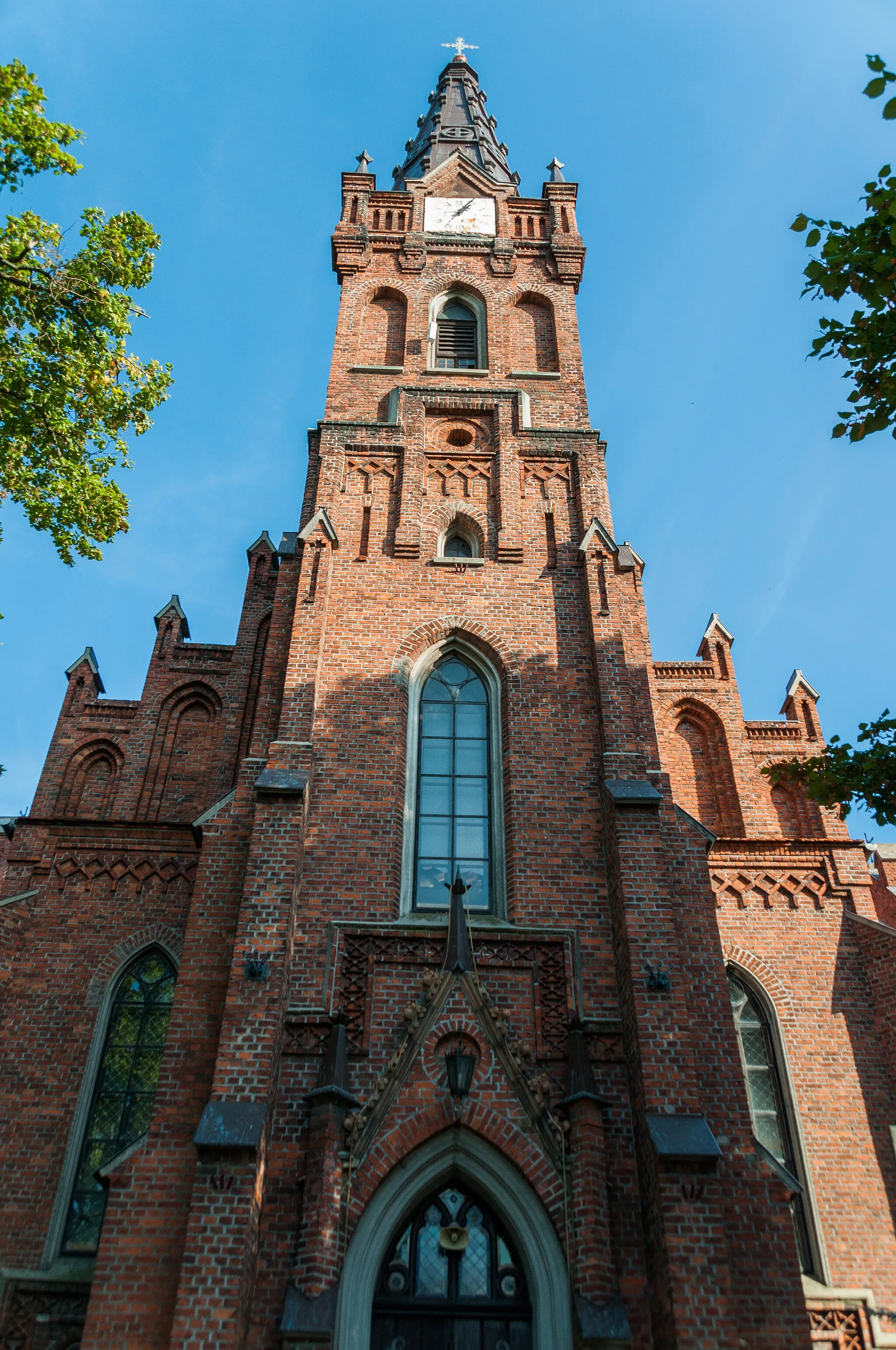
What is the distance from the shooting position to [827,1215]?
1115 cm

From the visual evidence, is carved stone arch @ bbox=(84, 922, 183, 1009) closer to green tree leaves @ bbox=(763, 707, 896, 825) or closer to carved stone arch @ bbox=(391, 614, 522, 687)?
carved stone arch @ bbox=(391, 614, 522, 687)

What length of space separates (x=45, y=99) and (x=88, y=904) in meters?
9.02

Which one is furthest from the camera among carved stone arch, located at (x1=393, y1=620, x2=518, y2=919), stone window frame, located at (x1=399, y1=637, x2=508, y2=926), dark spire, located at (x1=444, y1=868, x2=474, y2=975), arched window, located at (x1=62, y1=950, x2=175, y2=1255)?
carved stone arch, located at (x1=393, y1=620, x2=518, y2=919)

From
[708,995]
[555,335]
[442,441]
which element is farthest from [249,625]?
[708,995]

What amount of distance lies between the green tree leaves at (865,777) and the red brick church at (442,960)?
5.45 feet

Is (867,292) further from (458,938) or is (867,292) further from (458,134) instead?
(458,134)

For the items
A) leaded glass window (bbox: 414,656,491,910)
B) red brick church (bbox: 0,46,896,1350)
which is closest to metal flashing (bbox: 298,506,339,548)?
red brick church (bbox: 0,46,896,1350)

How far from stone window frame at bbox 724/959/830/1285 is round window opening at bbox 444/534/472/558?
6560 millimetres

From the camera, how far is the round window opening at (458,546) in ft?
47.8

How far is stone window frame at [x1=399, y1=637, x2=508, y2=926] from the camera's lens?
36.6 ft

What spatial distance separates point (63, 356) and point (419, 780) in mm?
6221

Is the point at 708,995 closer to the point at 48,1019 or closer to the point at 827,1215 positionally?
the point at 827,1215

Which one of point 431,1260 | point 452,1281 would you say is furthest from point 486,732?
point 452,1281

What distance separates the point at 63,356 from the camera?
1111 cm
